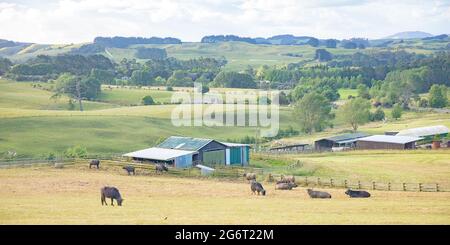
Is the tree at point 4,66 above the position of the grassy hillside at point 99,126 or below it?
above

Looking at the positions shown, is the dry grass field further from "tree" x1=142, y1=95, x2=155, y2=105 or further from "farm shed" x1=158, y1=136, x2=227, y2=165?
"tree" x1=142, y1=95, x2=155, y2=105

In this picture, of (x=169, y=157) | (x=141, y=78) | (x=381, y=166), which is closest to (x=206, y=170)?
(x=169, y=157)

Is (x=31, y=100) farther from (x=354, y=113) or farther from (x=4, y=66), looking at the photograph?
(x=354, y=113)

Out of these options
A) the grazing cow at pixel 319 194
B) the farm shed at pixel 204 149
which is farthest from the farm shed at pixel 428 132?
the grazing cow at pixel 319 194

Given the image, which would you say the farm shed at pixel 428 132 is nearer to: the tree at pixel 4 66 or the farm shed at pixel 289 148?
the farm shed at pixel 289 148

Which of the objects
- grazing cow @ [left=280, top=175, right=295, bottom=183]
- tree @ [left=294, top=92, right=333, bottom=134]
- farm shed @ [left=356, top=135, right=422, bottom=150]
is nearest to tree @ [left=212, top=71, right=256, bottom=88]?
tree @ [left=294, top=92, right=333, bottom=134]

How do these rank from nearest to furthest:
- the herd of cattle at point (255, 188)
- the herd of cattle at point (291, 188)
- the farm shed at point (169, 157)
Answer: the herd of cattle at point (255, 188) → the herd of cattle at point (291, 188) → the farm shed at point (169, 157)

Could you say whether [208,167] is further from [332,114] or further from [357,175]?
[332,114]

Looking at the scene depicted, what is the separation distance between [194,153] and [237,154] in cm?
511

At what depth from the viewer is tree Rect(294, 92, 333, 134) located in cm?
9006

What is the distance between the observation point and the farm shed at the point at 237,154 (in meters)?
53.1

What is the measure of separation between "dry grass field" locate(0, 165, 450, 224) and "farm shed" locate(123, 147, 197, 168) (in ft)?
19.2
